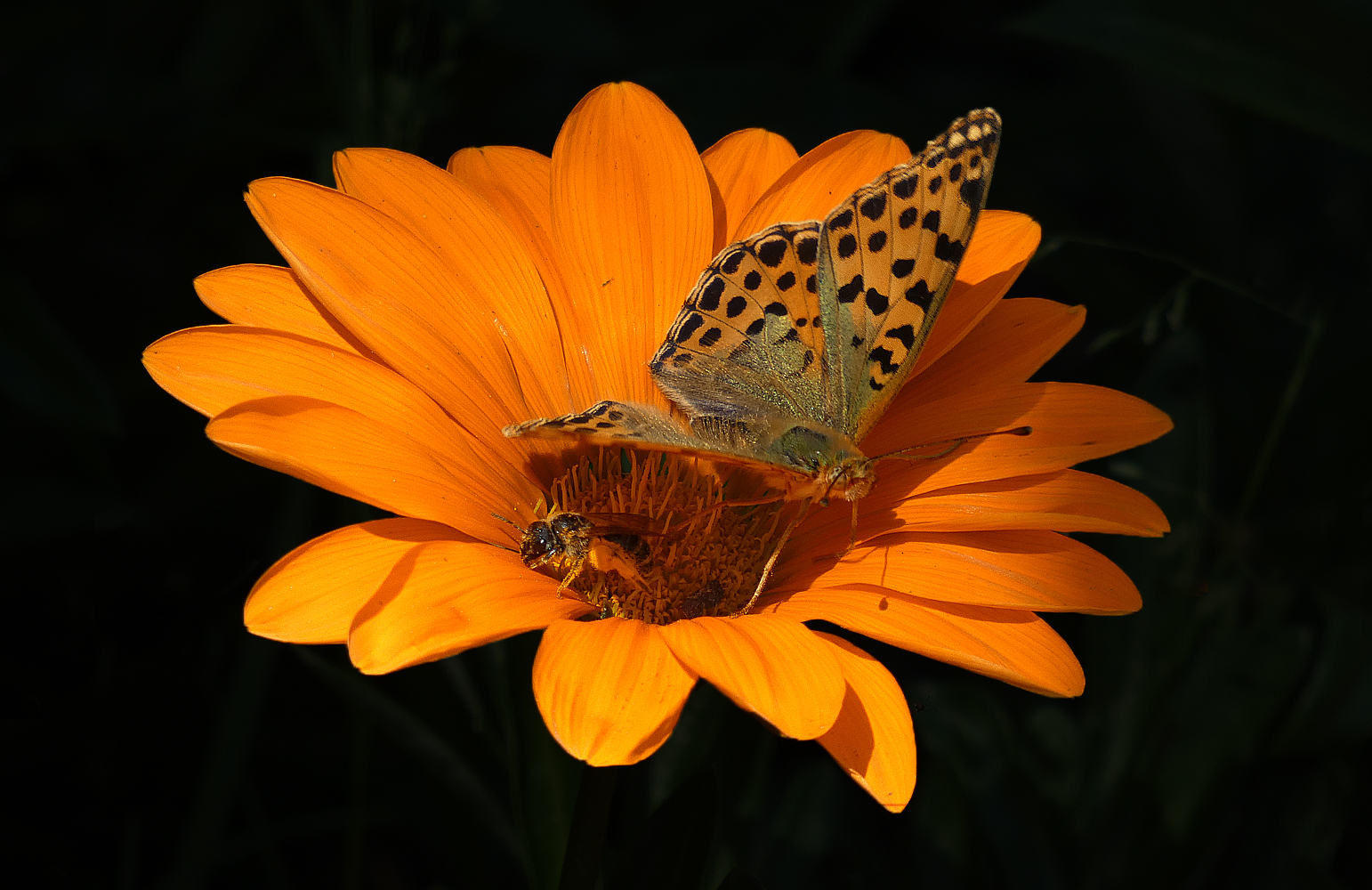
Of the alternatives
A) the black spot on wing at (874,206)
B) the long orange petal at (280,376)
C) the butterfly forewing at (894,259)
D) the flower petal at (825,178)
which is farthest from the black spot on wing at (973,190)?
the long orange petal at (280,376)

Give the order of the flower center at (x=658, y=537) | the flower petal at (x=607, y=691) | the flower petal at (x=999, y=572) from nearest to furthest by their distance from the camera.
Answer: the flower petal at (x=607, y=691) → the flower petal at (x=999, y=572) → the flower center at (x=658, y=537)

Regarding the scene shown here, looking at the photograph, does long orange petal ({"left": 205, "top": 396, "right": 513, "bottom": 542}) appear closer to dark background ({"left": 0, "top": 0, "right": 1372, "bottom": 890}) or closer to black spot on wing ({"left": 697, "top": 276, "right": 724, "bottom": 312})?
dark background ({"left": 0, "top": 0, "right": 1372, "bottom": 890})

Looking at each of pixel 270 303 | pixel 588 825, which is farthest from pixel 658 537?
pixel 270 303

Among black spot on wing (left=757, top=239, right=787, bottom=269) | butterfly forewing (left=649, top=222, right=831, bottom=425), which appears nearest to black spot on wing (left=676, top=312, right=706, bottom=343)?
butterfly forewing (left=649, top=222, right=831, bottom=425)

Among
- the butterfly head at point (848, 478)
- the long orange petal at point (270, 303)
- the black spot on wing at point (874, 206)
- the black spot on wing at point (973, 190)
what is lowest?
the butterfly head at point (848, 478)

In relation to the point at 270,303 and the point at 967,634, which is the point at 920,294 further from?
the point at 270,303

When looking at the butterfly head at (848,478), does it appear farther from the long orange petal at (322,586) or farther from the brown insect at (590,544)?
the long orange petal at (322,586)
